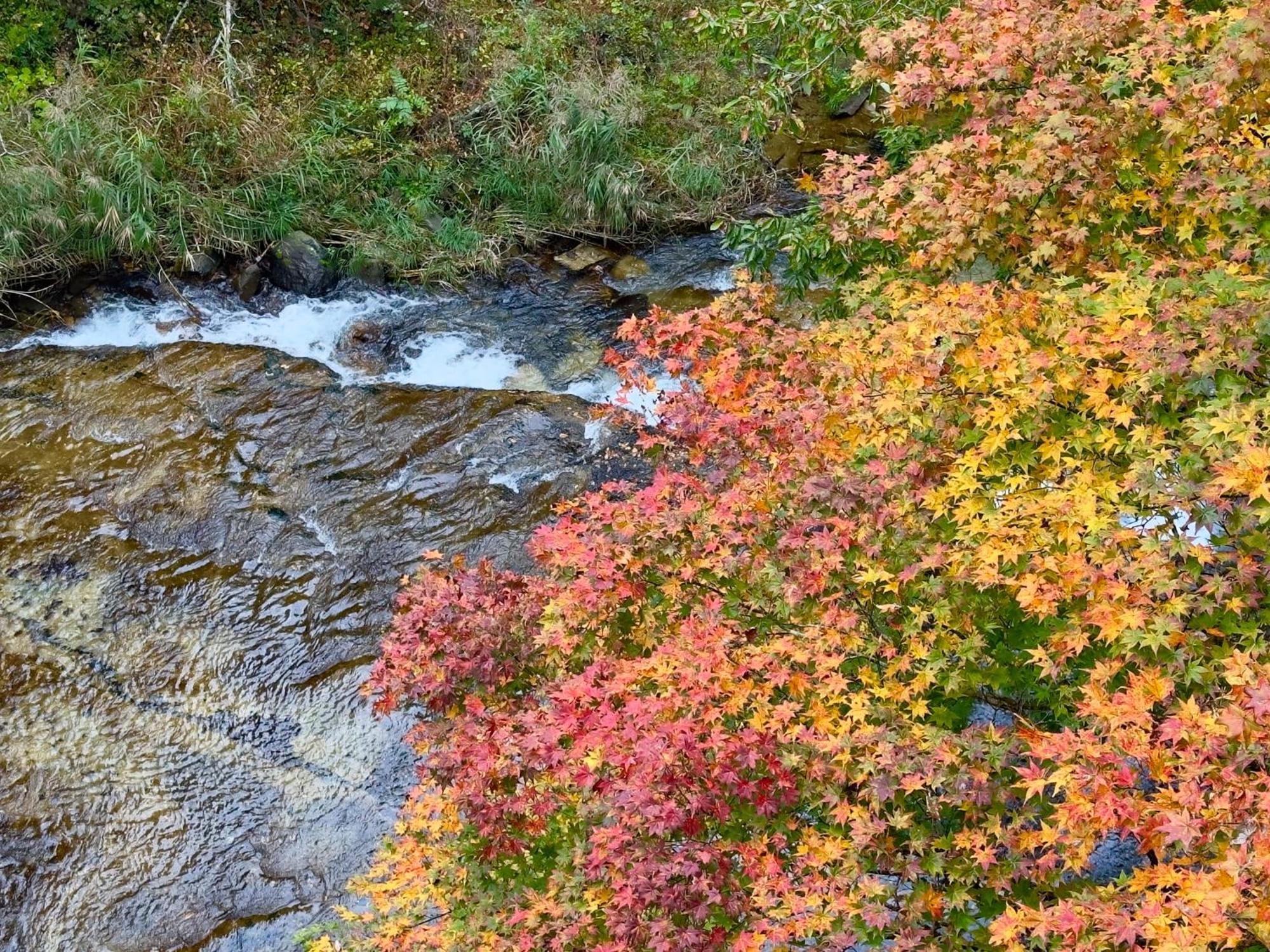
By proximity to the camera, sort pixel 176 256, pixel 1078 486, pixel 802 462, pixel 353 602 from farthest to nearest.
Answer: pixel 176 256 → pixel 353 602 → pixel 802 462 → pixel 1078 486

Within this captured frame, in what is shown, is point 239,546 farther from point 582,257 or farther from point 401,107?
point 401,107

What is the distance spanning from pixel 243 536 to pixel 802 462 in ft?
15.4

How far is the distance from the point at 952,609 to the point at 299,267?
25.2 ft

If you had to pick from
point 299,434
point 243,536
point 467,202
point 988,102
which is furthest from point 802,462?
point 467,202

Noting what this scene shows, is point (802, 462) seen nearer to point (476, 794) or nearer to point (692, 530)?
point (692, 530)

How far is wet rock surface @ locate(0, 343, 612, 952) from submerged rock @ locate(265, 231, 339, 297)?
3.18 feet

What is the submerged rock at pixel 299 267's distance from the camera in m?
8.92

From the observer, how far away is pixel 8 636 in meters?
5.96

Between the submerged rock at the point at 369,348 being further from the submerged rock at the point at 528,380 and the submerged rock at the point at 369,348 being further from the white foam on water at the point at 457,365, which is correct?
the submerged rock at the point at 528,380

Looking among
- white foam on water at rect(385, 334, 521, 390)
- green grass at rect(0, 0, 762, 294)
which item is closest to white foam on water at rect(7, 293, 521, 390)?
white foam on water at rect(385, 334, 521, 390)

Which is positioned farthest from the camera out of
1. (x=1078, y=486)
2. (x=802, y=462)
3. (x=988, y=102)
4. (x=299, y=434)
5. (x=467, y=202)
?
(x=467, y=202)

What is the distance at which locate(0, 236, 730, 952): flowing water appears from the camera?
5.05m

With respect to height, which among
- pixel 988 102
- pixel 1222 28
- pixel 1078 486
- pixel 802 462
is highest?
pixel 1222 28

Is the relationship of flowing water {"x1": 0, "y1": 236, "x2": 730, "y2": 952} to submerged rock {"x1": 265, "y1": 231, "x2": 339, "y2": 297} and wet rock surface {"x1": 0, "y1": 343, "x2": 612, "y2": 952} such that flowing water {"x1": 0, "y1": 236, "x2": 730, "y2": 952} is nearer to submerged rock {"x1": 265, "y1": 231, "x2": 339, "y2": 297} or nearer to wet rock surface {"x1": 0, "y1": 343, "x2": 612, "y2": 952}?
wet rock surface {"x1": 0, "y1": 343, "x2": 612, "y2": 952}
